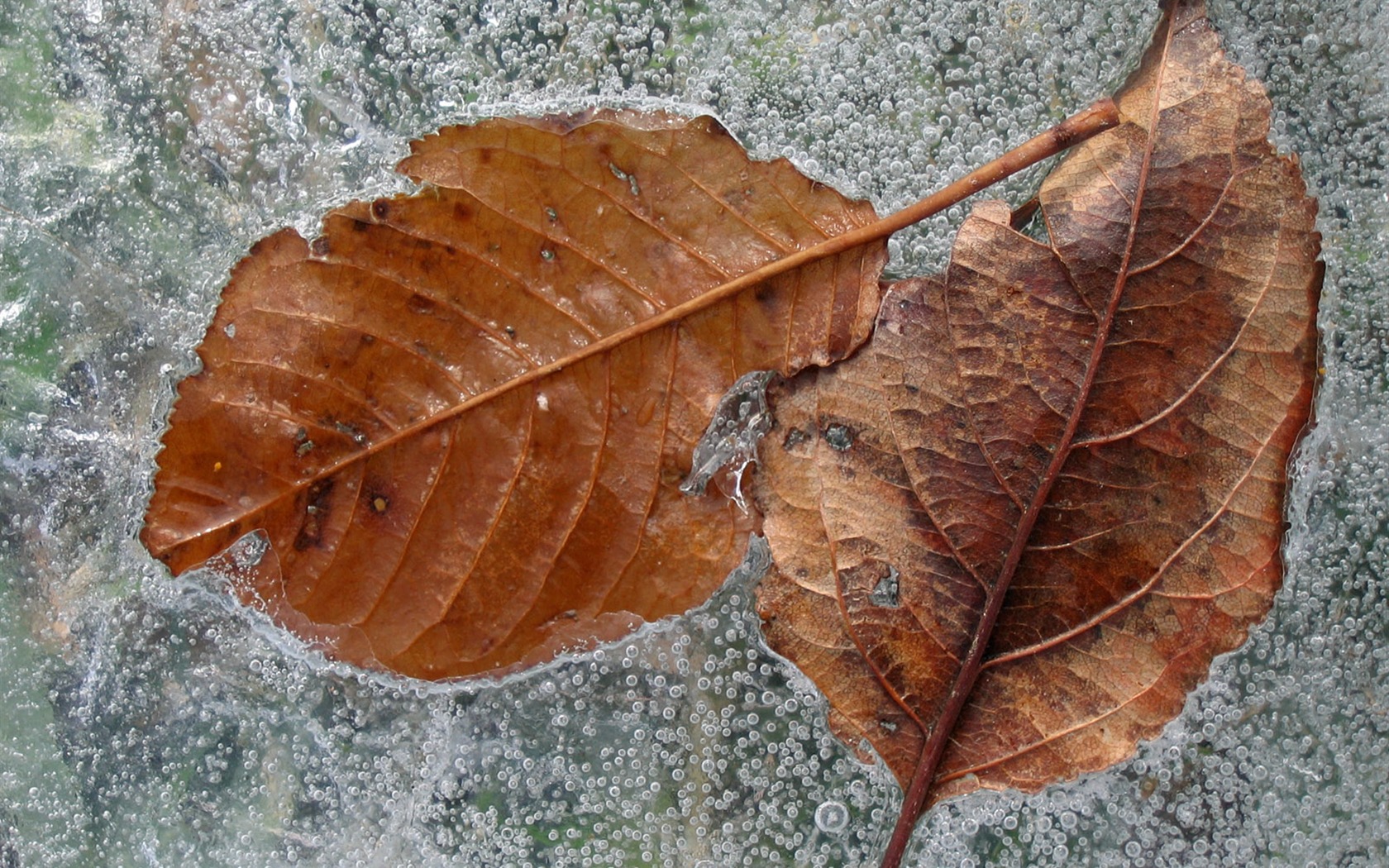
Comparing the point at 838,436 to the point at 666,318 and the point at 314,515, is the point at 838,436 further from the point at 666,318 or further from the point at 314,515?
the point at 314,515

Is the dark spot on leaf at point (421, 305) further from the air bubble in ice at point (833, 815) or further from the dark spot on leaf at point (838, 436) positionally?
the air bubble in ice at point (833, 815)

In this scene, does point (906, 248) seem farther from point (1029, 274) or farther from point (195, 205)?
point (195, 205)

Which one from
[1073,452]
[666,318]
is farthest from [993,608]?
[666,318]

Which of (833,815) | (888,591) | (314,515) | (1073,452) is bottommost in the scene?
(833,815)

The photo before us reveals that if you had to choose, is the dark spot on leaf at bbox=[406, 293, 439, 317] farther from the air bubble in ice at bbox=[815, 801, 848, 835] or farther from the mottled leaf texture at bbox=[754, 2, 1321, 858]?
the air bubble in ice at bbox=[815, 801, 848, 835]

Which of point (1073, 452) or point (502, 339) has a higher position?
point (1073, 452)

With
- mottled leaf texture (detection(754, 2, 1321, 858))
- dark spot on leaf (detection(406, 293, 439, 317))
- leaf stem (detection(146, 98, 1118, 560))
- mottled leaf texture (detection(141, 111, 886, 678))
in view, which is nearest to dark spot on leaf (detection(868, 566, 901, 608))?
mottled leaf texture (detection(754, 2, 1321, 858))

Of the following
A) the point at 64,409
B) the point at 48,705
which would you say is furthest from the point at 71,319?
the point at 48,705
